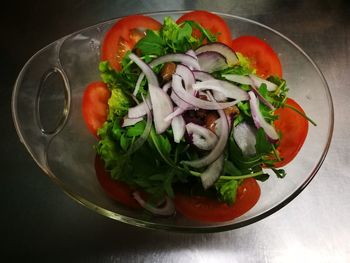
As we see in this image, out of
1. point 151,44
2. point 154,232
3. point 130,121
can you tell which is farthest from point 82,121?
point 154,232

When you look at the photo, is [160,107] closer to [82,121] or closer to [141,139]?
[141,139]

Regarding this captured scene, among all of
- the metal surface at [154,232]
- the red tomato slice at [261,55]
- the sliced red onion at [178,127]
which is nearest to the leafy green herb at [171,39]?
the red tomato slice at [261,55]

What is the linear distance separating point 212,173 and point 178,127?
0.50 ft

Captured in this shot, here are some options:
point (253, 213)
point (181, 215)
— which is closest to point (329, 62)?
point (253, 213)

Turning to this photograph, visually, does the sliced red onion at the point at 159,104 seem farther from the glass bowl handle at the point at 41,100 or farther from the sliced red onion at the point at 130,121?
the glass bowl handle at the point at 41,100

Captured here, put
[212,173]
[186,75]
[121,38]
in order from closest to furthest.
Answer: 1. [212,173]
2. [186,75]
3. [121,38]

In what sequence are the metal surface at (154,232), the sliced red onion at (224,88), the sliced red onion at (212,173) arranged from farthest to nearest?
1. the metal surface at (154,232)
2. the sliced red onion at (224,88)
3. the sliced red onion at (212,173)

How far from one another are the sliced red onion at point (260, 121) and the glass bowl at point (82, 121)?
0.40 ft

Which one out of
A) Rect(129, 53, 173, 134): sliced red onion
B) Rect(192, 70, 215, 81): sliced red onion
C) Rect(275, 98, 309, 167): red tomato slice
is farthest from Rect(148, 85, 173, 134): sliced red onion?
Rect(275, 98, 309, 167): red tomato slice

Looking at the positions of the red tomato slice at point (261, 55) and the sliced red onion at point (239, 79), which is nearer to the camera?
the sliced red onion at point (239, 79)

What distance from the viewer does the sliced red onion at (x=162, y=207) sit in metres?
0.99

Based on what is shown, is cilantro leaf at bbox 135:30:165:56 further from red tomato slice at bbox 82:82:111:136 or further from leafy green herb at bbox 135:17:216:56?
red tomato slice at bbox 82:82:111:136

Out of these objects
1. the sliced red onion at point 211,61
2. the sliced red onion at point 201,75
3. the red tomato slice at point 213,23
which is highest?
the red tomato slice at point 213,23

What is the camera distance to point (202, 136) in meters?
0.99
